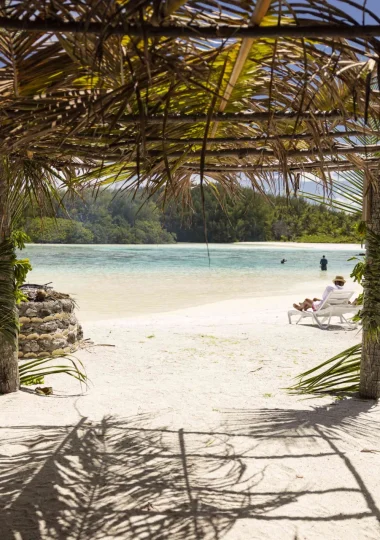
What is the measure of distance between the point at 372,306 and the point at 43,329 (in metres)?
3.48

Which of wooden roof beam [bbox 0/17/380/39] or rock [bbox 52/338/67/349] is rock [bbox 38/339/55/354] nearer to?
rock [bbox 52/338/67/349]

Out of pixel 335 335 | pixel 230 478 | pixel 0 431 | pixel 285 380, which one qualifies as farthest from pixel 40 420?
pixel 335 335

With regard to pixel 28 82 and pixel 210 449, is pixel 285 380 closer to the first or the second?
pixel 210 449

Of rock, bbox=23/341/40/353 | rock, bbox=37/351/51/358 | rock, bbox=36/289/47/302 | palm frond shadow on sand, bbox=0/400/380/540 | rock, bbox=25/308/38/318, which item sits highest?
rock, bbox=36/289/47/302

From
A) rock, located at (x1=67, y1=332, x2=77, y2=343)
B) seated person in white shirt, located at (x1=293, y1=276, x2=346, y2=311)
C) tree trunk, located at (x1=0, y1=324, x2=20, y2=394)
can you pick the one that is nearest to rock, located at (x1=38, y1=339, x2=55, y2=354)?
rock, located at (x1=67, y1=332, x2=77, y2=343)

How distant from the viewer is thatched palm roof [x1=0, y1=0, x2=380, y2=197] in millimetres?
1381

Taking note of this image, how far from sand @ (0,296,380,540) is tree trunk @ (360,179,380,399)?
0.21 m

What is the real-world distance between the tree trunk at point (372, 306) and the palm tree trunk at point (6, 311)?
101 inches

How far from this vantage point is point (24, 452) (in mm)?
3160

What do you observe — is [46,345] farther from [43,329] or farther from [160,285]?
[160,285]

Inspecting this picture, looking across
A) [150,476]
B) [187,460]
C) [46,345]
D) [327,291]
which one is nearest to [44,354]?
[46,345]

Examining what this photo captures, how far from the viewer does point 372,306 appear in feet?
13.2

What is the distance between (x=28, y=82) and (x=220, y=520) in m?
1.94

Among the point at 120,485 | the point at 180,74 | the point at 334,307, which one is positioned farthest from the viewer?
the point at 334,307
